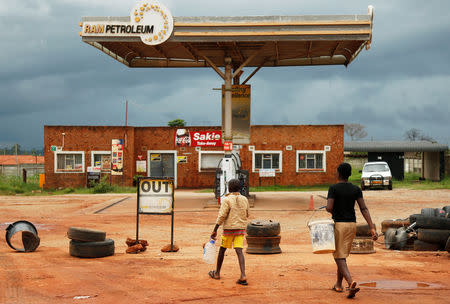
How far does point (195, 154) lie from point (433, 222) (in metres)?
30.9

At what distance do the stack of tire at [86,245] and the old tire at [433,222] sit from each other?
23.8ft

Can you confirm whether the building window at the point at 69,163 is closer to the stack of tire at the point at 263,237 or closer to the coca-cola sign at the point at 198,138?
the coca-cola sign at the point at 198,138

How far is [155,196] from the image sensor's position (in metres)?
12.6

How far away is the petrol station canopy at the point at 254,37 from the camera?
23.7 m

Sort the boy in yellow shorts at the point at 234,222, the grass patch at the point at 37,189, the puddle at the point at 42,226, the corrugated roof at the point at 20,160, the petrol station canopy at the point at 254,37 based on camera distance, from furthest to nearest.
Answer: the corrugated roof at the point at 20,160 < the grass patch at the point at 37,189 < the petrol station canopy at the point at 254,37 < the puddle at the point at 42,226 < the boy in yellow shorts at the point at 234,222

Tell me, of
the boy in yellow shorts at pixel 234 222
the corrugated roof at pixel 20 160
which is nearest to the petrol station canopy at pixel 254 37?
the boy in yellow shorts at pixel 234 222

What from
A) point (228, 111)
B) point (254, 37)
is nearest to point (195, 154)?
point (228, 111)

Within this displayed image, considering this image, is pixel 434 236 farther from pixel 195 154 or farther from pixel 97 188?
pixel 195 154

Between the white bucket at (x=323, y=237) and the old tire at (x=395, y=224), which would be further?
the old tire at (x=395, y=224)

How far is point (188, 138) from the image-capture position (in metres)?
42.4

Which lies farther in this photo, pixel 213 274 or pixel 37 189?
pixel 37 189

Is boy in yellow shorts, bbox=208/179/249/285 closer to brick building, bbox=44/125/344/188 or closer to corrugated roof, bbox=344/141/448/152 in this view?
brick building, bbox=44/125/344/188

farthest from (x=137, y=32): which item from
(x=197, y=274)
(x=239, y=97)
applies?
(x=197, y=274)

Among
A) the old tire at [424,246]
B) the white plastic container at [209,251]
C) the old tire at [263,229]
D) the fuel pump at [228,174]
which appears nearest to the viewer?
the white plastic container at [209,251]
